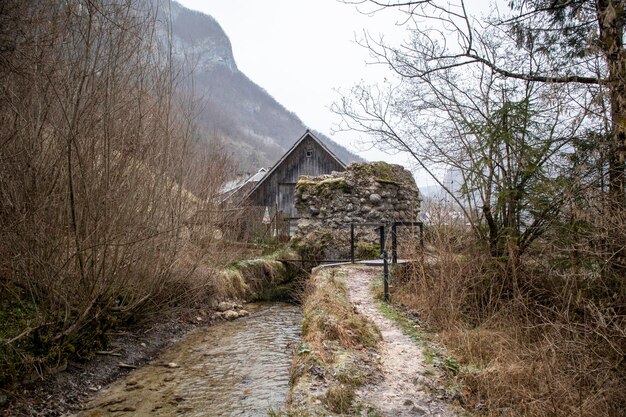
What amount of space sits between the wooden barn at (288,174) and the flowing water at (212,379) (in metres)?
13.5

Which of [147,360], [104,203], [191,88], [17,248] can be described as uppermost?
[191,88]

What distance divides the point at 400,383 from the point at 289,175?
18457 millimetres

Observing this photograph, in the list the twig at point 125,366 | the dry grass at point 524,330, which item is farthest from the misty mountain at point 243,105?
the twig at point 125,366

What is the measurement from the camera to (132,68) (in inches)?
222

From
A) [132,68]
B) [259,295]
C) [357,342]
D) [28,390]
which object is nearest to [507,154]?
[357,342]

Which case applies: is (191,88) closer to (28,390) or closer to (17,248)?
(17,248)

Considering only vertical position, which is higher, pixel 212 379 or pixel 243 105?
pixel 243 105

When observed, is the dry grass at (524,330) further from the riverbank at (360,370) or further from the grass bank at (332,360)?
the grass bank at (332,360)

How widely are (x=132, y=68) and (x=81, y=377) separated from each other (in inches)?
160

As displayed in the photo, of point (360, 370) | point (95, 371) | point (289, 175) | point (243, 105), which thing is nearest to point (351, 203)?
point (289, 175)

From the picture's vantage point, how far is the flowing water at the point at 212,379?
511cm

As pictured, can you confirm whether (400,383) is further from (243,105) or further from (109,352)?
(243,105)

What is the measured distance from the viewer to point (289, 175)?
73.3ft

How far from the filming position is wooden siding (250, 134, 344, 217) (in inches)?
875
